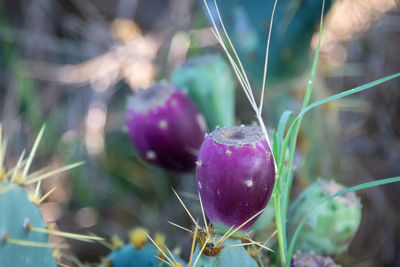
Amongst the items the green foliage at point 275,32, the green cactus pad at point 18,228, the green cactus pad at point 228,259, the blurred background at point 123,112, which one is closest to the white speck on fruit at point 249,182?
the green cactus pad at point 228,259

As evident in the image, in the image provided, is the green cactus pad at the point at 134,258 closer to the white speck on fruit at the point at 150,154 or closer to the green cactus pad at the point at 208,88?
the white speck on fruit at the point at 150,154

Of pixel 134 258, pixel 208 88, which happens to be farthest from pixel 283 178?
pixel 208 88

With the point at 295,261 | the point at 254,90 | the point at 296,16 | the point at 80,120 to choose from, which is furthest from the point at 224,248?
the point at 80,120

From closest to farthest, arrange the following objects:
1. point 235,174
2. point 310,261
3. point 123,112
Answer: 1. point 235,174
2. point 310,261
3. point 123,112

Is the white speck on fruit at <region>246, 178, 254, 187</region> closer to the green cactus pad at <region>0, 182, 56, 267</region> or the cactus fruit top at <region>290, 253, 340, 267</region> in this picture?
the cactus fruit top at <region>290, 253, 340, 267</region>

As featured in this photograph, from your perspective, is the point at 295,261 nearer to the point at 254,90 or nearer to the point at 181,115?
the point at 181,115

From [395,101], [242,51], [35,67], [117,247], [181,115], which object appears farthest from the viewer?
[35,67]

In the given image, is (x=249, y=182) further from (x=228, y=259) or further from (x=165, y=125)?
(x=165, y=125)

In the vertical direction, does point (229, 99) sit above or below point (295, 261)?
above
